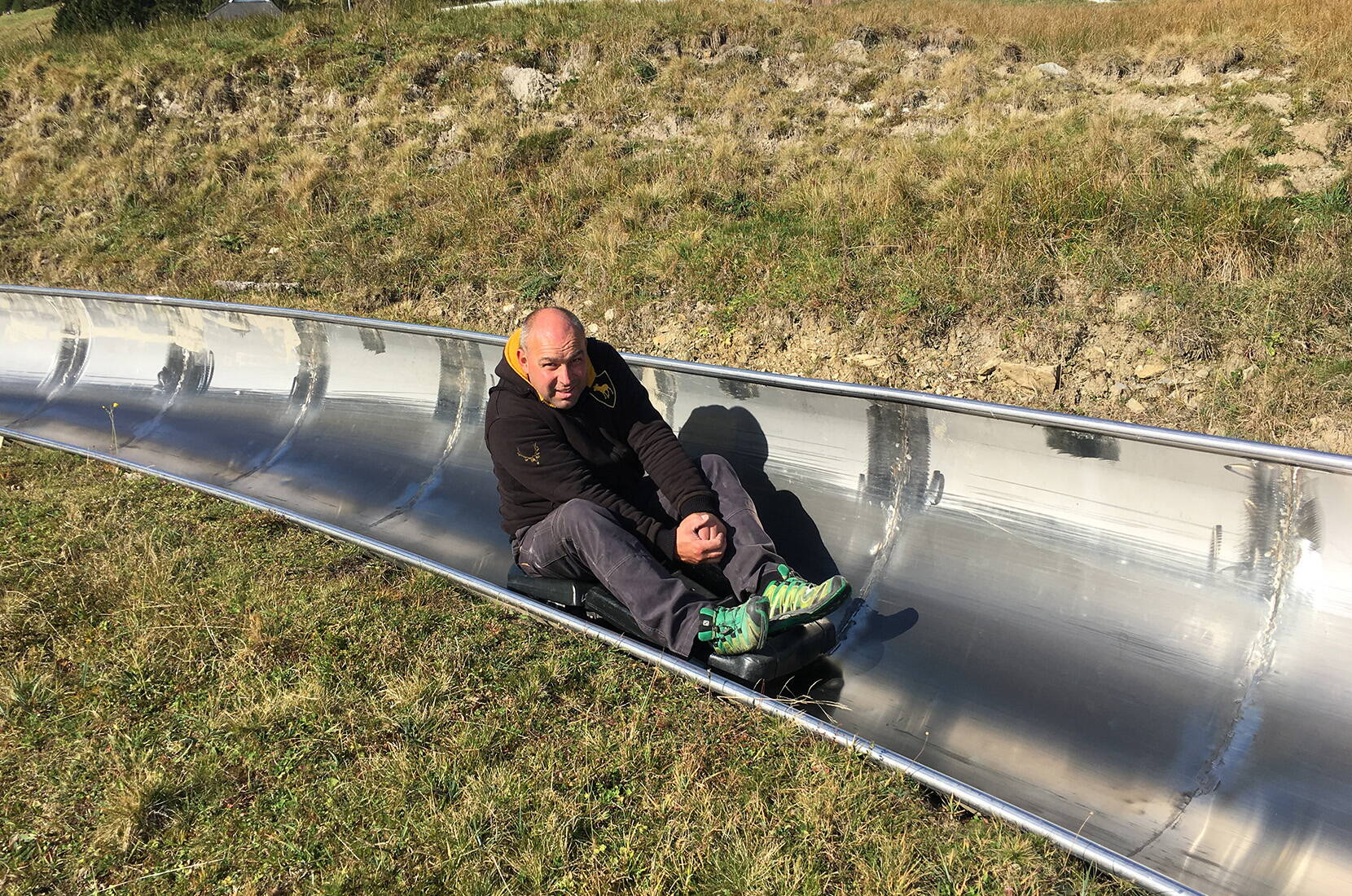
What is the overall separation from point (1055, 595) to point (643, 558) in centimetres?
179

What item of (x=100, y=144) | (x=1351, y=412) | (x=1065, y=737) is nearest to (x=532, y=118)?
(x=100, y=144)

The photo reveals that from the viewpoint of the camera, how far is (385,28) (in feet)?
47.4

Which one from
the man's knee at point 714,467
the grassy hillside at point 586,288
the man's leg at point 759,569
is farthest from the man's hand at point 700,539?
the grassy hillside at point 586,288

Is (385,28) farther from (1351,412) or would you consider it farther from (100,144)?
(1351,412)

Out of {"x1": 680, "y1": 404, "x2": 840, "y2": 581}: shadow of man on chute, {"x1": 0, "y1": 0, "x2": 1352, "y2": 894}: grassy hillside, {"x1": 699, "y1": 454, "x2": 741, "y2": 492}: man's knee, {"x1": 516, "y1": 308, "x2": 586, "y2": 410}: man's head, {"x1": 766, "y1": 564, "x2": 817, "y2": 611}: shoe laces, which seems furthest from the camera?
{"x1": 680, "y1": 404, "x2": 840, "y2": 581}: shadow of man on chute

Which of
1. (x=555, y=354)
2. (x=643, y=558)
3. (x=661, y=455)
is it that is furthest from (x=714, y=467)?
(x=555, y=354)

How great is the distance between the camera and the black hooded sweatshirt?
389 cm

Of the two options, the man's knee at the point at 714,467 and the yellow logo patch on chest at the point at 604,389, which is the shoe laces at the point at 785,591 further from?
the yellow logo patch on chest at the point at 604,389

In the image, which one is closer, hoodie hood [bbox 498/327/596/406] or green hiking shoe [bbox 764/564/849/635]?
green hiking shoe [bbox 764/564/849/635]

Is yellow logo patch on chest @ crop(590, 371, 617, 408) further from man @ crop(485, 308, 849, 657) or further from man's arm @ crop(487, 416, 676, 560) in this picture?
man's arm @ crop(487, 416, 676, 560)

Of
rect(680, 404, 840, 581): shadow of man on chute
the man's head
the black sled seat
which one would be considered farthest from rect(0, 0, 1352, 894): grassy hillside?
rect(680, 404, 840, 581): shadow of man on chute

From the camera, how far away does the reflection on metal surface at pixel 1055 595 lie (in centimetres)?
293

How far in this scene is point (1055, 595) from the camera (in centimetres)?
381

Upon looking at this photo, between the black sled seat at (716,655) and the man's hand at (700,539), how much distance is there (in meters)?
0.20
